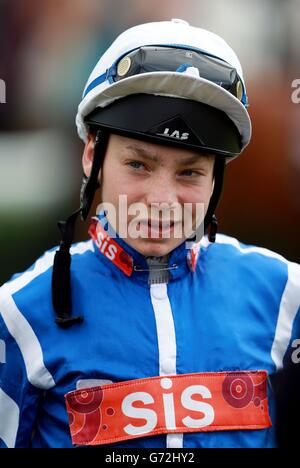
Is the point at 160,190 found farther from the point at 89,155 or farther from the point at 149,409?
the point at 149,409

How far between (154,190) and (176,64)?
0.28 metres

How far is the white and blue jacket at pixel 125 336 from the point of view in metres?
1.44

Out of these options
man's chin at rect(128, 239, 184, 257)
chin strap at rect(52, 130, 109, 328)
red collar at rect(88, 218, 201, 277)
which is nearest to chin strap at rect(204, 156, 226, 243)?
red collar at rect(88, 218, 201, 277)

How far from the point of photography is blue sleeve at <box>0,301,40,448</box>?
1.47m

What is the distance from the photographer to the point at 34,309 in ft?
4.86

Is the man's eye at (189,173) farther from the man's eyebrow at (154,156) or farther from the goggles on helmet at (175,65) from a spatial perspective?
the goggles on helmet at (175,65)

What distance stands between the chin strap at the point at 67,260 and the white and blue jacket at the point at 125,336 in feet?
0.10

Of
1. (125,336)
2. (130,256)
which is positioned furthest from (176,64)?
(125,336)

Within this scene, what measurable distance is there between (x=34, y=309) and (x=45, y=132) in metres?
0.96

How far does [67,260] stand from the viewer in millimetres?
1509

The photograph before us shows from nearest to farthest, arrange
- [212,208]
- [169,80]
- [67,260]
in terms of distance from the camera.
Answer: [169,80]
[67,260]
[212,208]

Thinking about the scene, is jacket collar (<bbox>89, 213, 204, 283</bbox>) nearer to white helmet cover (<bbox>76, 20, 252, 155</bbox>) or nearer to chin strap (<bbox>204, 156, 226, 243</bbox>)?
chin strap (<bbox>204, 156, 226, 243</bbox>)

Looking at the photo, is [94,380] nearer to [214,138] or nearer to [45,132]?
[214,138]
